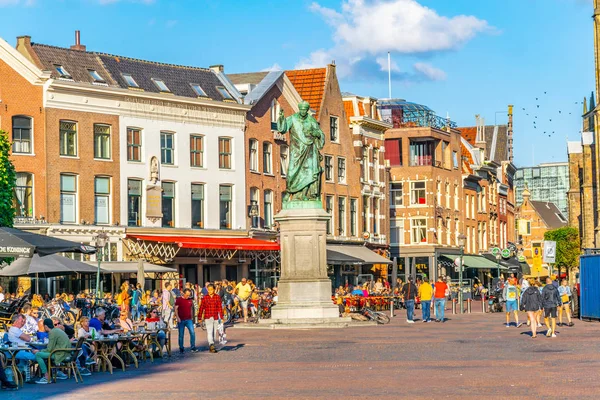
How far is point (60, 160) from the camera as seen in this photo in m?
54.1

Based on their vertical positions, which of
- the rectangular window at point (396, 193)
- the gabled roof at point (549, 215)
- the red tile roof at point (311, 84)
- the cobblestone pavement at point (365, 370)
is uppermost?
the red tile roof at point (311, 84)

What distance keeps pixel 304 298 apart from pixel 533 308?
7771mm

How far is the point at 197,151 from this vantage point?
6103 centimetres

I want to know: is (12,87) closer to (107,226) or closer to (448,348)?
(107,226)

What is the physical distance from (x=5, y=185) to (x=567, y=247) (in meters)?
97.9

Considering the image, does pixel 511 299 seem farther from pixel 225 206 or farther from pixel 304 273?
pixel 225 206

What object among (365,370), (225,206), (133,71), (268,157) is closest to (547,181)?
(268,157)

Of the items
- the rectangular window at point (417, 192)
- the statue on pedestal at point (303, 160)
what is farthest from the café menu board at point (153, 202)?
the rectangular window at point (417, 192)

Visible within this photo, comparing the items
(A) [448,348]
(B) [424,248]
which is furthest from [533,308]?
(B) [424,248]

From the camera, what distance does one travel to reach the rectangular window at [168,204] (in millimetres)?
59031

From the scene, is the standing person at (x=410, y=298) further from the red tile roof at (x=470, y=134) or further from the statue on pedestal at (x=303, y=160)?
the red tile roof at (x=470, y=134)

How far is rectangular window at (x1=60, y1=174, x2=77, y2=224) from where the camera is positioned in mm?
54209

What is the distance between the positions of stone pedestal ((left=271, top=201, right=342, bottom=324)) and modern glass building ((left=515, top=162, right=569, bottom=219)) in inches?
6078

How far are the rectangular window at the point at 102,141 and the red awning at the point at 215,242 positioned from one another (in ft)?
12.6
